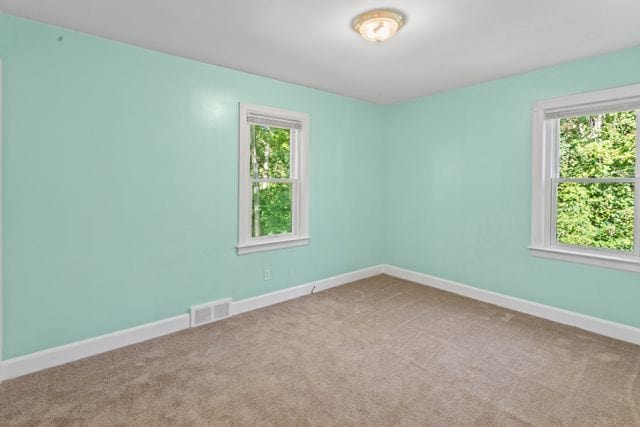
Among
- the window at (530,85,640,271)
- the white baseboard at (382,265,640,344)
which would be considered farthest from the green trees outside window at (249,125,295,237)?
the window at (530,85,640,271)

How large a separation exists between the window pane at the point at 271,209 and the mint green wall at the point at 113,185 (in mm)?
283

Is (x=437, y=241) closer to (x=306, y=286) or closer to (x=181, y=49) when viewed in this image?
(x=306, y=286)

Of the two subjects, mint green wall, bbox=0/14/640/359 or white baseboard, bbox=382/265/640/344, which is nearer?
mint green wall, bbox=0/14/640/359

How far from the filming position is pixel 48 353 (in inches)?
93.6

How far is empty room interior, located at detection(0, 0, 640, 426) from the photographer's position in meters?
2.12

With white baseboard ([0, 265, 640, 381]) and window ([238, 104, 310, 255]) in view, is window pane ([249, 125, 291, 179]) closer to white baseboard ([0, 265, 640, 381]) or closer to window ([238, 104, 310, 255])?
→ window ([238, 104, 310, 255])

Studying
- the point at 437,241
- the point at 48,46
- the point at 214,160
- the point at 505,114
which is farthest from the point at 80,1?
the point at 437,241

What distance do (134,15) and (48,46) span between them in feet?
2.29

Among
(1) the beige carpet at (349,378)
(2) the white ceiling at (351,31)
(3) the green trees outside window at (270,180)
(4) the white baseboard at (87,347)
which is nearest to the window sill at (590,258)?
(1) the beige carpet at (349,378)

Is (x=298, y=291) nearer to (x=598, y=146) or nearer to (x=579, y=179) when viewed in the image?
(x=579, y=179)

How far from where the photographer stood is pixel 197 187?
3.08 m

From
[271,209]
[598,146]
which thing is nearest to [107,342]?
[271,209]

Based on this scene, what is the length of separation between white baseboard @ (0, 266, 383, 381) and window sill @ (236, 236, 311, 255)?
0.50 meters

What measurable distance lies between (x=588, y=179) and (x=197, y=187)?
3.59 meters
